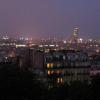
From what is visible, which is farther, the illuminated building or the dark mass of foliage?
the illuminated building

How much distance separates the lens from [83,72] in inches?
2047

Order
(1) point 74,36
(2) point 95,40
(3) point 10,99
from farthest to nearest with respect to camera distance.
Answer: (2) point 95,40, (1) point 74,36, (3) point 10,99

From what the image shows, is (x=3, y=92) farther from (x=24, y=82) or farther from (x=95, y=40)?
(x=95, y=40)

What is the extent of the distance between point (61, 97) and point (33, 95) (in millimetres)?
3567

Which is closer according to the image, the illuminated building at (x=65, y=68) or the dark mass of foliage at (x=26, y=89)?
the dark mass of foliage at (x=26, y=89)

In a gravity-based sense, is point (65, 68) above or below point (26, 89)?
below

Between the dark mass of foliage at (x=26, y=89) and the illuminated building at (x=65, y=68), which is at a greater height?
the dark mass of foliage at (x=26, y=89)

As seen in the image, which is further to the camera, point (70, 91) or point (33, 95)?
point (70, 91)

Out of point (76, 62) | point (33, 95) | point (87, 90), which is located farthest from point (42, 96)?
point (76, 62)

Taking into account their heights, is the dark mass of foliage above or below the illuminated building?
above

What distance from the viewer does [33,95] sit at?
28859 millimetres

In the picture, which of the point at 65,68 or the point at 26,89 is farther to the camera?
the point at 65,68

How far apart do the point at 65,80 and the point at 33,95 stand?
67.9 ft

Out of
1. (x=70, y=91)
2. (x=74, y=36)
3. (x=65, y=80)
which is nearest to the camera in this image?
(x=70, y=91)
